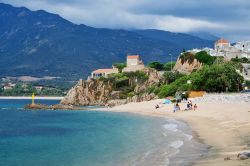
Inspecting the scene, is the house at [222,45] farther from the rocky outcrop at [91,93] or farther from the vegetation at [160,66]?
the rocky outcrop at [91,93]

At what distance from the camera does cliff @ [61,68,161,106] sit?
418ft

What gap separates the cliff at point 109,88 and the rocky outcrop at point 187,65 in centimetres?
709

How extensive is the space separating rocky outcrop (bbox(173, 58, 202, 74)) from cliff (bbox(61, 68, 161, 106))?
7094mm

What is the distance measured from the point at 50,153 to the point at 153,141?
27.7ft

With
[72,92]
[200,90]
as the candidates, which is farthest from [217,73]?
[72,92]

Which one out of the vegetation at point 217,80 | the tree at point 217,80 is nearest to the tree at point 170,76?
the vegetation at point 217,80

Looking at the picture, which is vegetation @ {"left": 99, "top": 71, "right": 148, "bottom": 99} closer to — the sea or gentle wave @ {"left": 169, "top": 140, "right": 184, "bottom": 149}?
the sea

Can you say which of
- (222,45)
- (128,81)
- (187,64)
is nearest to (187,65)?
(187,64)

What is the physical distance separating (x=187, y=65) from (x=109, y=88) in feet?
76.1

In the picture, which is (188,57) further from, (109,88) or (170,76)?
(109,88)

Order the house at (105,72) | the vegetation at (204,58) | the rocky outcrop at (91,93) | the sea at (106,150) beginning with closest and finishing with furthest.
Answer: the sea at (106,150) → the vegetation at (204,58) → the rocky outcrop at (91,93) → the house at (105,72)

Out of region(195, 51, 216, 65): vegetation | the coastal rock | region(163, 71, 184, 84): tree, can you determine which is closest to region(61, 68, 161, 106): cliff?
region(163, 71, 184, 84): tree

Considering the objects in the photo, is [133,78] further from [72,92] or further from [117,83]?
[72,92]

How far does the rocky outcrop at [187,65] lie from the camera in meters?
129
